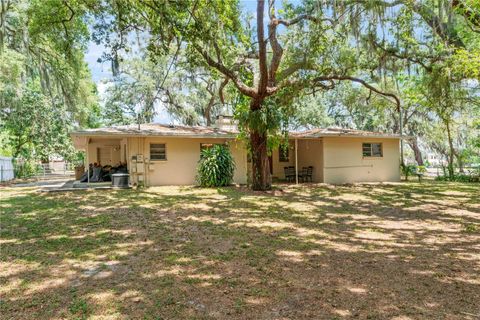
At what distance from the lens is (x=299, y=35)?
40.2ft

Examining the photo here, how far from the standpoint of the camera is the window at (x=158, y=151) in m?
14.2

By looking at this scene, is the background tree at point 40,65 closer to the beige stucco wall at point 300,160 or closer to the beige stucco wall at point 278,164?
the beige stucco wall at point 300,160

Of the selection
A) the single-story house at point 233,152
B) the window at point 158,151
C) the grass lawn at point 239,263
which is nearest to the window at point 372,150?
the single-story house at point 233,152

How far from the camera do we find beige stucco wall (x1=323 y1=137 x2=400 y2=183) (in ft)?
52.3

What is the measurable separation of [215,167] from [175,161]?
2.05m

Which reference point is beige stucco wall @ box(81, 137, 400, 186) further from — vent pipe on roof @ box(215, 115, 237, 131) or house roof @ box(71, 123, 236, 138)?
vent pipe on roof @ box(215, 115, 237, 131)

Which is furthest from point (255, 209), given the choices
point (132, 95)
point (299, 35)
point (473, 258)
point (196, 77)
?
point (132, 95)

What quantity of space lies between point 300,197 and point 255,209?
2.90 meters

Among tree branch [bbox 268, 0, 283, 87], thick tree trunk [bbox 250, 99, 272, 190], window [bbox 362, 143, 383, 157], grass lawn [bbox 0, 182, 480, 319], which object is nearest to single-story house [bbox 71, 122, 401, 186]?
window [bbox 362, 143, 383, 157]

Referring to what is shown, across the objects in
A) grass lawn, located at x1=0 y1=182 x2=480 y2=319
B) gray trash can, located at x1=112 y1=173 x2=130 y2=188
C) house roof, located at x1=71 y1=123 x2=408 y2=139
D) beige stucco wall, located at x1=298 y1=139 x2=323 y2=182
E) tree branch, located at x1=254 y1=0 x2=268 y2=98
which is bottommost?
grass lawn, located at x1=0 y1=182 x2=480 y2=319

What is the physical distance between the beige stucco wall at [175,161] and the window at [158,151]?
0.14 m

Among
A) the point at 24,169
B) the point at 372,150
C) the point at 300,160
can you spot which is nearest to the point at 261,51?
the point at 300,160

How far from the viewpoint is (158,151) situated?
47.1ft

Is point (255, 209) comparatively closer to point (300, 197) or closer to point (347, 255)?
point (300, 197)
